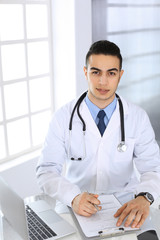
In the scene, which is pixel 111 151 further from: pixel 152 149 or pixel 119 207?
pixel 119 207

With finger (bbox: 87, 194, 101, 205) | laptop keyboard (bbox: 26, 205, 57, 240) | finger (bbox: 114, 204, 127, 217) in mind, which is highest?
finger (bbox: 87, 194, 101, 205)

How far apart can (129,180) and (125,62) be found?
51.9 inches

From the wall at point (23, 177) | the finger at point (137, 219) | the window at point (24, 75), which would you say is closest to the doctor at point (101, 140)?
the finger at point (137, 219)

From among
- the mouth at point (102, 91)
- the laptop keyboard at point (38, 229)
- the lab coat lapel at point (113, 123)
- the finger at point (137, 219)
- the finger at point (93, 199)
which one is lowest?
the laptop keyboard at point (38, 229)

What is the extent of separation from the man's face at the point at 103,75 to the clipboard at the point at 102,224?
531 millimetres

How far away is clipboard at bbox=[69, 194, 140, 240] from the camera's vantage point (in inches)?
44.3

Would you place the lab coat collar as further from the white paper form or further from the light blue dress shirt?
the white paper form

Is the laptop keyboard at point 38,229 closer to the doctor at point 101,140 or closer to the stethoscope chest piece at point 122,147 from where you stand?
the doctor at point 101,140

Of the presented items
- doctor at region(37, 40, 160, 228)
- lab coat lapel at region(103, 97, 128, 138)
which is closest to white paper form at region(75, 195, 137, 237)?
doctor at region(37, 40, 160, 228)

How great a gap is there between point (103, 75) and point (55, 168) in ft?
1.64

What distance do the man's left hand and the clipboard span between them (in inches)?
0.9

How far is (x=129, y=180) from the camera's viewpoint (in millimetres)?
1688

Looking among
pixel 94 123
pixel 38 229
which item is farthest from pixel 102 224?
pixel 94 123

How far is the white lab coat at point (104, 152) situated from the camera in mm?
1609
